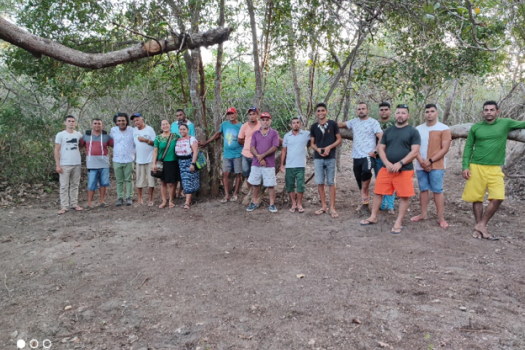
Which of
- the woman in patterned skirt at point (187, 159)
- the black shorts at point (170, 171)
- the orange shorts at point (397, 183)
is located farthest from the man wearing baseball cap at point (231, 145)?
the orange shorts at point (397, 183)

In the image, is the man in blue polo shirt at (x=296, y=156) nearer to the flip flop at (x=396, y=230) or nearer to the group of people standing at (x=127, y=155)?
the flip flop at (x=396, y=230)

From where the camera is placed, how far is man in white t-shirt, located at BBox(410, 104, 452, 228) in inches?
196

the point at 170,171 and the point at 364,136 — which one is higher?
the point at 364,136

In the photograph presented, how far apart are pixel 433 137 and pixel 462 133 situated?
80 centimetres

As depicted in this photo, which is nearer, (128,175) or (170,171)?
(170,171)

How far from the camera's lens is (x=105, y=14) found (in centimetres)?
601

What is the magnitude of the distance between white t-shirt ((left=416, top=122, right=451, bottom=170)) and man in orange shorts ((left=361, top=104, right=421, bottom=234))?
0.44 m

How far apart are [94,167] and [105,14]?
270 cm

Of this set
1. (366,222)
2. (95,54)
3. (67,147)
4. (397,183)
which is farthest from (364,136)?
(67,147)

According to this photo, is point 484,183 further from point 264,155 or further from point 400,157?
point 264,155

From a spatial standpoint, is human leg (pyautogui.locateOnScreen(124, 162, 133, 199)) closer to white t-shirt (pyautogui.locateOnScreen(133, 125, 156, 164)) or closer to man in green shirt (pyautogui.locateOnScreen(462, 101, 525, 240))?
white t-shirt (pyautogui.locateOnScreen(133, 125, 156, 164))

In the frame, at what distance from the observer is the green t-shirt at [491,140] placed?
4.50 metres

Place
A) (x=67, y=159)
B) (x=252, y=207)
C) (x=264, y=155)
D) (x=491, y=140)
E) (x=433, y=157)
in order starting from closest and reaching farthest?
(x=491, y=140), (x=433, y=157), (x=264, y=155), (x=252, y=207), (x=67, y=159)

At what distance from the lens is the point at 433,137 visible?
16.6 ft
